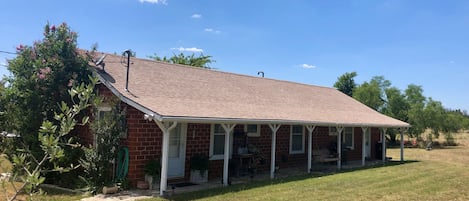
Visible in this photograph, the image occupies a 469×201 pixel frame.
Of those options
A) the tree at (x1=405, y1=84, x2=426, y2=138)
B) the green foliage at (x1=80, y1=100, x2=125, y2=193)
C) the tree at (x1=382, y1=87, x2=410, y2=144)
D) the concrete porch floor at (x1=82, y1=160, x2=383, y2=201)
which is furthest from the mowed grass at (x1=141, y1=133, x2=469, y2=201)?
the tree at (x1=382, y1=87, x2=410, y2=144)

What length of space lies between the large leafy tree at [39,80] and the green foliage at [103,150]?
1.42 meters

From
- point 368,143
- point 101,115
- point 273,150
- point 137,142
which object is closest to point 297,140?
point 273,150

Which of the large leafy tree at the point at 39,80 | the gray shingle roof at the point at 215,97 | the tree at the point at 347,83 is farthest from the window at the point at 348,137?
the tree at the point at 347,83

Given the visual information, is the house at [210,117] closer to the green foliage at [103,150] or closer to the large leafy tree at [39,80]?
the green foliage at [103,150]

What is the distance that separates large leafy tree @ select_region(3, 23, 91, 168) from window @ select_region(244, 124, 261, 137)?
579 centimetres

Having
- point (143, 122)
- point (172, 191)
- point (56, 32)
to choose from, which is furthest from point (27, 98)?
point (172, 191)

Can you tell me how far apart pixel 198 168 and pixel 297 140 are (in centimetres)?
615

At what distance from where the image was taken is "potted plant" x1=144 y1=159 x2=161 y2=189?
10.4 meters

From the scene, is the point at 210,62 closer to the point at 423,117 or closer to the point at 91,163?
the point at 423,117

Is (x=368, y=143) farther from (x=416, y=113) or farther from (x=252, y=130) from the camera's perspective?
(x=416, y=113)

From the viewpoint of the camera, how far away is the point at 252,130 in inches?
557

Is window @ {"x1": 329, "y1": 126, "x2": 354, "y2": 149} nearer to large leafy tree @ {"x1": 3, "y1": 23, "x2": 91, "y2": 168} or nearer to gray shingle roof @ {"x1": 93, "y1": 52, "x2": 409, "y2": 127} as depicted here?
gray shingle roof @ {"x1": 93, "y1": 52, "x2": 409, "y2": 127}

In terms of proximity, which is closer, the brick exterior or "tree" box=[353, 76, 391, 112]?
the brick exterior

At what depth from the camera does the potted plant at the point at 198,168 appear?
11.6 metres
